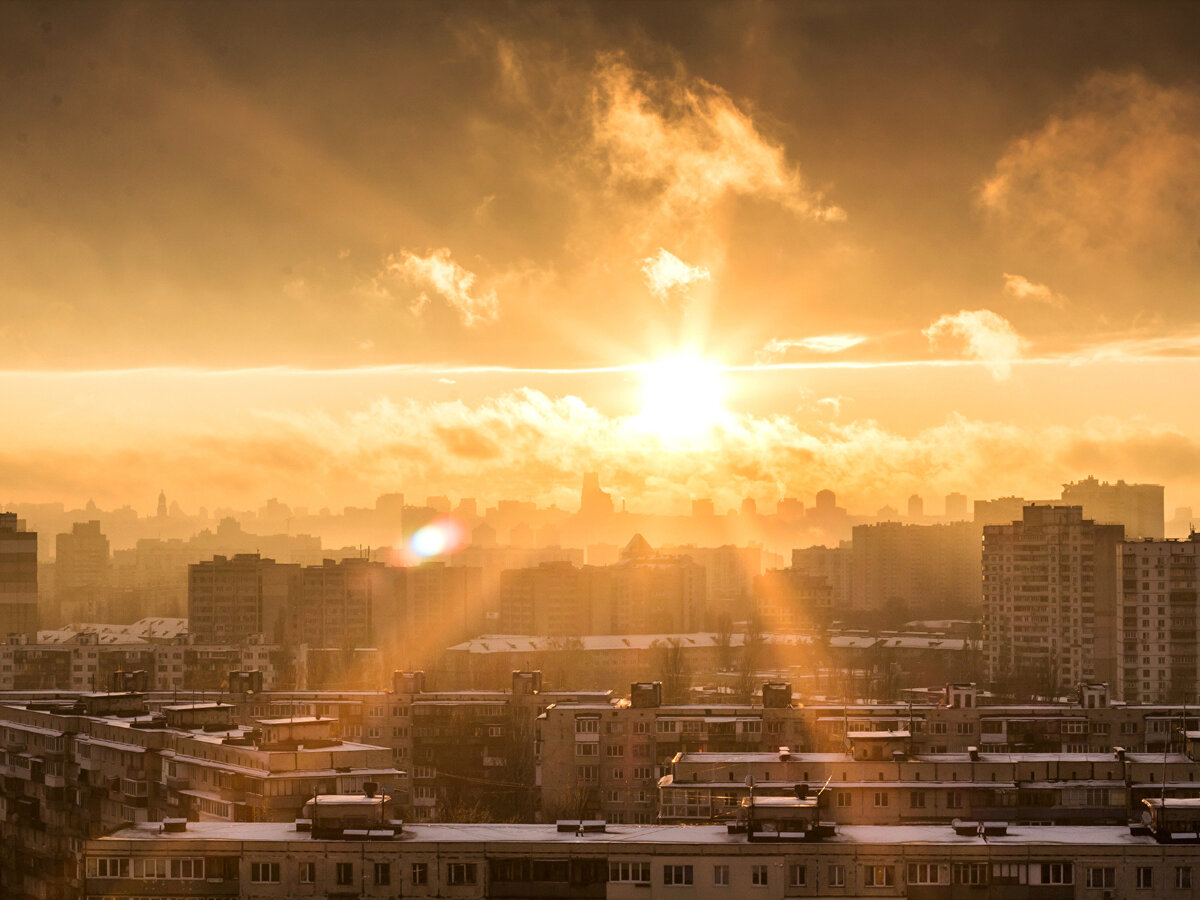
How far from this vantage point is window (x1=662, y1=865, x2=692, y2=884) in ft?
49.7

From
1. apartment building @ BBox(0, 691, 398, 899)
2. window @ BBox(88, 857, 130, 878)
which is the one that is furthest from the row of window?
apartment building @ BBox(0, 691, 398, 899)

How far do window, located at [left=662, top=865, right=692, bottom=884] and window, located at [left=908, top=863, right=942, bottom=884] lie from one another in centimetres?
198

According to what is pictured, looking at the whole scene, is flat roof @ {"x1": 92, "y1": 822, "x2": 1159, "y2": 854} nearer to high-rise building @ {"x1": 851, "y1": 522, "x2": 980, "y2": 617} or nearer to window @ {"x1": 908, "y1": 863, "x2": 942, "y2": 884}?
window @ {"x1": 908, "y1": 863, "x2": 942, "y2": 884}

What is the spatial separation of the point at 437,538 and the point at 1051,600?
7503 centimetres

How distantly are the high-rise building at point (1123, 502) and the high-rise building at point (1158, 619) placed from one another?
3610cm

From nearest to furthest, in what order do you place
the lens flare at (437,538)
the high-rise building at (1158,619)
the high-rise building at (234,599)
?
the high-rise building at (1158,619) → the high-rise building at (234,599) → the lens flare at (437,538)

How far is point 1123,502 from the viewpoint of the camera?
83062 mm

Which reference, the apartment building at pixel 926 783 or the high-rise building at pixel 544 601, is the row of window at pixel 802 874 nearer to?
the apartment building at pixel 926 783

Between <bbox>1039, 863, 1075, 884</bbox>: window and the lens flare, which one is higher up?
the lens flare

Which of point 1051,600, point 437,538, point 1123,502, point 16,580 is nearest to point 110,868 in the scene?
point 1051,600

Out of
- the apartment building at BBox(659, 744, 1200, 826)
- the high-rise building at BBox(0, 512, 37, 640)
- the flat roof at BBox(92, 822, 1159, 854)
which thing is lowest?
the apartment building at BBox(659, 744, 1200, 826)

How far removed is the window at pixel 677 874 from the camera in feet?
49.7

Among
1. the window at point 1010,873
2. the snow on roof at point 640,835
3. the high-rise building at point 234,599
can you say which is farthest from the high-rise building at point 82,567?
the window at point 1010,873

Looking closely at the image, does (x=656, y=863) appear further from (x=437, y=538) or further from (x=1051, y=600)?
(x=437, y=538)
